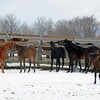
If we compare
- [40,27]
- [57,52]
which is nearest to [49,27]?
[40,27]

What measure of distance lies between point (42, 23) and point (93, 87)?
69.2 metres

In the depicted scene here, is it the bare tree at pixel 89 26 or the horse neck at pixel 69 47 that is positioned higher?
the bare tree at pixel 89 26

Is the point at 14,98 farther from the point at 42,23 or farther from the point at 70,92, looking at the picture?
the point at 42,23

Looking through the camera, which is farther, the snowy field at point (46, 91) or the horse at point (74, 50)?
the horse at point (74, 50)

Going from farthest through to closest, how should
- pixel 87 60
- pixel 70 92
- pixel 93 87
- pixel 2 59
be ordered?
pixel 87 60, pixel 2 59, pixel 93 87, pixel 70 92

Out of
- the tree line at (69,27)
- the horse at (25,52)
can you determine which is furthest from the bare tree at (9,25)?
the horse at (25,52)

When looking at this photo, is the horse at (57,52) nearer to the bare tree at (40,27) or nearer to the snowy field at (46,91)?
the snowy field at (46,91)

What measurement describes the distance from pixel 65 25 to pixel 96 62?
225ft

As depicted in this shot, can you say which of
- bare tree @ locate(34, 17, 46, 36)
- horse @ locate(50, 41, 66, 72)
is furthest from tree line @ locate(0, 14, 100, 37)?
horse @ locate(50, 41, 66, 72)

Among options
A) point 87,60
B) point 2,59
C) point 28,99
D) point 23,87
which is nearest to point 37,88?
point 23,87

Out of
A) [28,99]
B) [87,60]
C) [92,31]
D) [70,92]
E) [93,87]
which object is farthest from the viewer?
[92,31]

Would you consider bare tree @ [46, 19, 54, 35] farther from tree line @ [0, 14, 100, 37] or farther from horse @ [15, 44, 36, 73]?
horse @ [15, 44, 36, 73]

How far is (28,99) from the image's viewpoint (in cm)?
974

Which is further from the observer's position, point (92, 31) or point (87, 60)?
point (92, 31)
